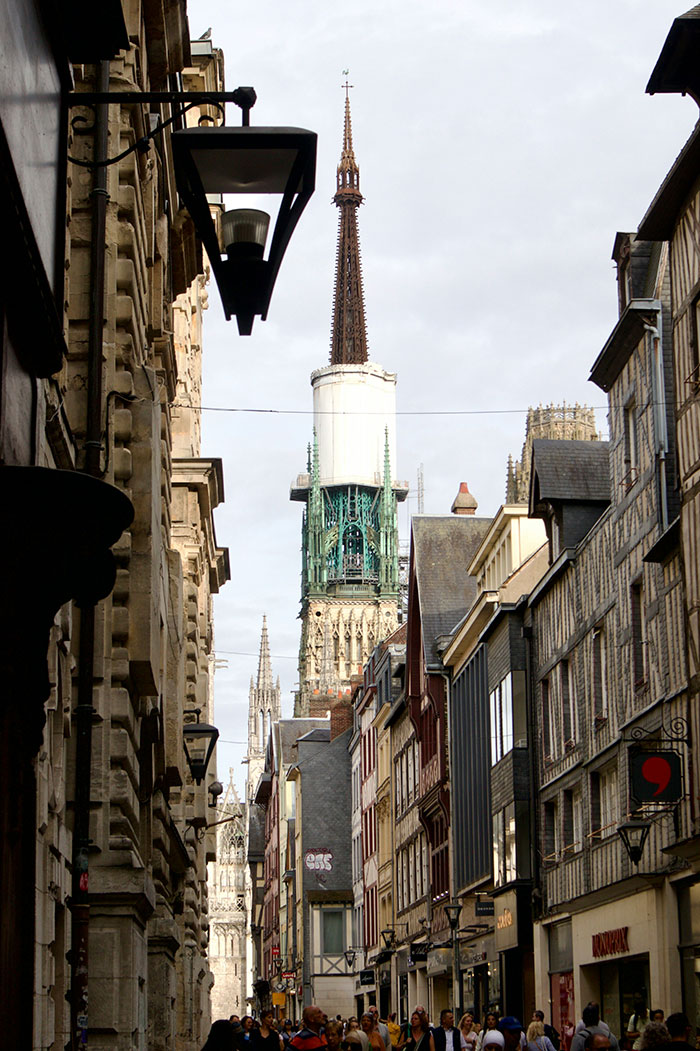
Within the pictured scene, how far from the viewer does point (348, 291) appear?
168m

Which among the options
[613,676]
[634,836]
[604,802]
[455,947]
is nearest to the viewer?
[634,836]

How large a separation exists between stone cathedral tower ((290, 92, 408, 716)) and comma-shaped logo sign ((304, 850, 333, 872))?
7176 cm

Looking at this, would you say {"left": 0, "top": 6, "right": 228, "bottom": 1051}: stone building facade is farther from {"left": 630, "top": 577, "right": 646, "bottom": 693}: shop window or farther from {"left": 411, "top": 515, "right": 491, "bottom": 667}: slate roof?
{"left": 411, "top": 515, "right": 491, "bottom": 667}: slate roof

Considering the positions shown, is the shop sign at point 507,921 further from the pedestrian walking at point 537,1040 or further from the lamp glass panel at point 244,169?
the lamp glass panel at point 244,169

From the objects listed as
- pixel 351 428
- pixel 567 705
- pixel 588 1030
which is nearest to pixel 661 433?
pixel 567 705

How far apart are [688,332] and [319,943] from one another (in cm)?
5664

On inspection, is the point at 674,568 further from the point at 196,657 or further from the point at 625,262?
the point at 196,657

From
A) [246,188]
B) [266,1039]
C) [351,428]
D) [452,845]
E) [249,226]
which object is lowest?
[266,1039]

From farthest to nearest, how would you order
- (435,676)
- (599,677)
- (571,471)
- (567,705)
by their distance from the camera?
(435,676)
(571,471)
(567,705)
(599,677)

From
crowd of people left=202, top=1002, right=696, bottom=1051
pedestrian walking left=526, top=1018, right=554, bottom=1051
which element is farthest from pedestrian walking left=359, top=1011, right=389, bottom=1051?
pedestrian walking left=526, top=1018, right=554, bottom=1051

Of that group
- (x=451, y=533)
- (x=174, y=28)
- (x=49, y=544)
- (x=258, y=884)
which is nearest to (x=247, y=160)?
(x=49, y=544)

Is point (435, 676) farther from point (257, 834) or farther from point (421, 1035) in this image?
point (257, 834)

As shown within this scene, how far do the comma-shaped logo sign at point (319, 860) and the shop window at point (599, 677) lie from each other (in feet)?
157

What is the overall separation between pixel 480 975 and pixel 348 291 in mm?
131040
